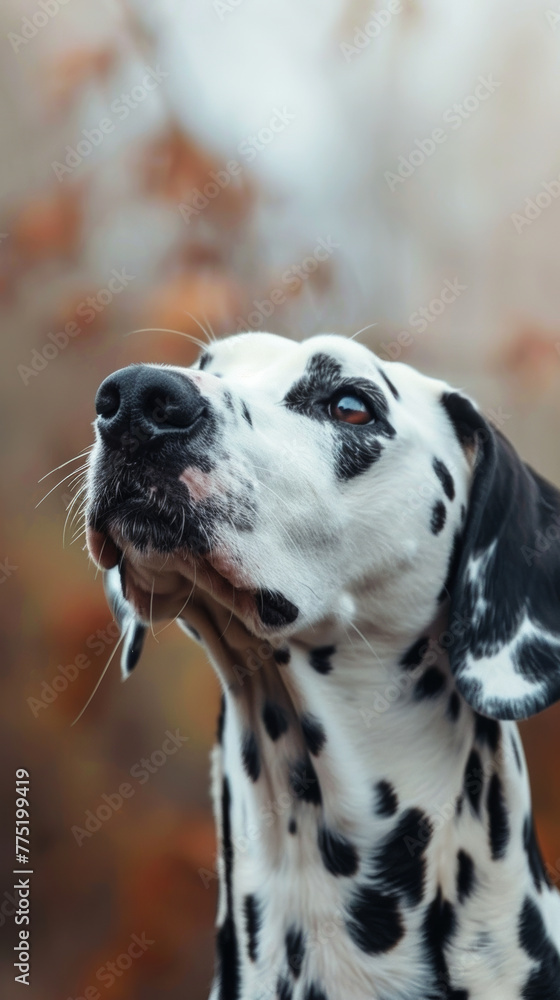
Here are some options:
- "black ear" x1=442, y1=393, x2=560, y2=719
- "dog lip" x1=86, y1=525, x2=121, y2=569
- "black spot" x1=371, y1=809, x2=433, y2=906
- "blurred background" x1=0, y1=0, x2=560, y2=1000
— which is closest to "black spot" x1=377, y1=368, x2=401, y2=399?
"black ear" x1=442, y1=393, x2=560, y2=719

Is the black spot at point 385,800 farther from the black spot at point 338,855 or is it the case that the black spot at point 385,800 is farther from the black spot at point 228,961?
the black spot at point 228,961

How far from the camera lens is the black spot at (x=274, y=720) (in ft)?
3.54

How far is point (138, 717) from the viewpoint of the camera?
1682 millimetres

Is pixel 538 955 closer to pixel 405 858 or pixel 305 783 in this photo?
pixel 405 858

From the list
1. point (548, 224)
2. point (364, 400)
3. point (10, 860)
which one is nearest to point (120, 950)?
point (10, 860)

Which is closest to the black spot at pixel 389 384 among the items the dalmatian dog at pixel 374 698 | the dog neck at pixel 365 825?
the dalmatian dog at pixel 374 698

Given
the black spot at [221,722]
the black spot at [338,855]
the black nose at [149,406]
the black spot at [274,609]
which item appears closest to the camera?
the black nose at [149,406]

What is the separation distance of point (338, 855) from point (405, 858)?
0.08m

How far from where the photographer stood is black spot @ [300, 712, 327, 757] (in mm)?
1052

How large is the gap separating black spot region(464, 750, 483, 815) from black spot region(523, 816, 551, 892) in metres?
0.08

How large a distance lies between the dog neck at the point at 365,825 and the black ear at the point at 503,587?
0.18 feet

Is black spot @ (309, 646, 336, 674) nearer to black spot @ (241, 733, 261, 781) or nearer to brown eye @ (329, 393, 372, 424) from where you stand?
black spot @ (241, 733, 261, 781)

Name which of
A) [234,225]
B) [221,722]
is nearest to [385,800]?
[221,722]

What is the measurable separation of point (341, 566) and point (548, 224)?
1128mm
